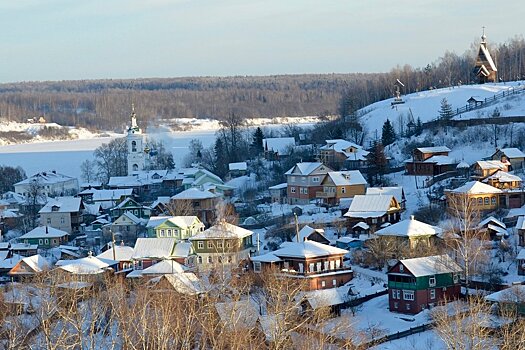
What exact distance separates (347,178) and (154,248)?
9037mm

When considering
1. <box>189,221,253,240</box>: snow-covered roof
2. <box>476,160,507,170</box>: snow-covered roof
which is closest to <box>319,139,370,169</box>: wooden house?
<box>476,160,507,170</box>: snow-covered roof

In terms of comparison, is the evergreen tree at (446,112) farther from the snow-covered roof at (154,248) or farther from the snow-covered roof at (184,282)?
the snow-covered roof at (184,282)

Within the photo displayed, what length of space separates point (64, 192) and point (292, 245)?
88.1 ft

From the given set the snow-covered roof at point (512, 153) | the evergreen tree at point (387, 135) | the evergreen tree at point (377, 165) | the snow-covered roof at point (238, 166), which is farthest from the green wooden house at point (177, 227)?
the snow-covered roof at point (238, 166)

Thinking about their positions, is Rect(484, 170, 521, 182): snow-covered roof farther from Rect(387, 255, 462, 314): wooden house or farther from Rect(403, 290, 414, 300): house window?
Rect(403, 290, 414, 300): house window

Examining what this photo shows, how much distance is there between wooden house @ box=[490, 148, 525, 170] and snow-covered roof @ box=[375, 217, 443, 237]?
801 cm

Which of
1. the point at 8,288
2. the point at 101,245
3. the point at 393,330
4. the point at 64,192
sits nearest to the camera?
the point at 393,330

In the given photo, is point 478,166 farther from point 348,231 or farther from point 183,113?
point 183,113

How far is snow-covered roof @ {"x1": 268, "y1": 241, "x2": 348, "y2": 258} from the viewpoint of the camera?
27438 mm

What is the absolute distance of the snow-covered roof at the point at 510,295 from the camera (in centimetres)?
2156

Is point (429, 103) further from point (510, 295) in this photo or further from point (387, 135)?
point (510, 295)

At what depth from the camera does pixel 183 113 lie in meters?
130

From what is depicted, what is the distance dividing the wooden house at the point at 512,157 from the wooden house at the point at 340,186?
15.5 ft

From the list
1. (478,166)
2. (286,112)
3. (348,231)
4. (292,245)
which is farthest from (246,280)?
(286,112)
